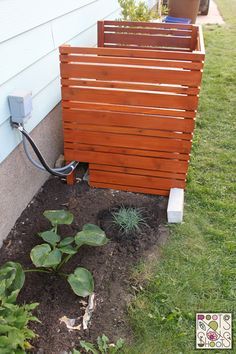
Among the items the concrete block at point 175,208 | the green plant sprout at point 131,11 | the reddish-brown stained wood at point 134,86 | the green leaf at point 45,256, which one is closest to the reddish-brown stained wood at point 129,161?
the concrete block at point 175,208

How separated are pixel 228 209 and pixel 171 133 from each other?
748 millimetres

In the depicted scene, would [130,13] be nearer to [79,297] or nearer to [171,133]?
[171,133]

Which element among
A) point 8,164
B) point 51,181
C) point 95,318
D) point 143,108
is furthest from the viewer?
point 51,181

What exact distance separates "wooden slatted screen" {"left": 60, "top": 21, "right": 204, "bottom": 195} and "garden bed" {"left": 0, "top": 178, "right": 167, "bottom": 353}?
0.18 metres

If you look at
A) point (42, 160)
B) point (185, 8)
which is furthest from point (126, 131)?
point (185, 8)

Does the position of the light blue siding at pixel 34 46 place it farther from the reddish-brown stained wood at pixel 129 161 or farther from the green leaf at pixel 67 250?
the green leaf at pixel 67 250

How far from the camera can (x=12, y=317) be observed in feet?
5.26

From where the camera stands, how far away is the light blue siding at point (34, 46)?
2.04 metres

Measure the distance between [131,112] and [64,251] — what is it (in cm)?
104

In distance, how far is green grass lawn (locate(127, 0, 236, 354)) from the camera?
191 cm

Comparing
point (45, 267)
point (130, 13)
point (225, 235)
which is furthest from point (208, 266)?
point (130, 13)

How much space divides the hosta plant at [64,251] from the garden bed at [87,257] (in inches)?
2.9

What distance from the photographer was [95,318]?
1.93m

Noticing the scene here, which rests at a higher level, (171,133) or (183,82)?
(183,82)
